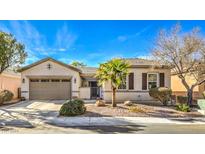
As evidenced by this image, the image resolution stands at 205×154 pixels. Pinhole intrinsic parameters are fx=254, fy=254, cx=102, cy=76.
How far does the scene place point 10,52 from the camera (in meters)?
19.4

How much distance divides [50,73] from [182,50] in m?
12.1

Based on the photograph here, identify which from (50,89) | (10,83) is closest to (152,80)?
(50,89)

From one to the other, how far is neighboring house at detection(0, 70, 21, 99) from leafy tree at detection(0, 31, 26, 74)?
13.5 feet

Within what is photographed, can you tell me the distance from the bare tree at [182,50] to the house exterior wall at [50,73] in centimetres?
866

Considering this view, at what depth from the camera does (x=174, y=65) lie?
59.4ft

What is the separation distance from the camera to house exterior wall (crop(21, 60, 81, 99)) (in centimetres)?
2336

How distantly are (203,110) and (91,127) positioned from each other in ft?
27.1

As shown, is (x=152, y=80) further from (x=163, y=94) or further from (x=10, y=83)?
(x=10, y=83)

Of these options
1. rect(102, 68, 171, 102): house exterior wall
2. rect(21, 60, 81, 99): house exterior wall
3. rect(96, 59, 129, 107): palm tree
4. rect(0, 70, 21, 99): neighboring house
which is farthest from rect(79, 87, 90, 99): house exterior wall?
rect(0, 70, 21, 99): neighboring house

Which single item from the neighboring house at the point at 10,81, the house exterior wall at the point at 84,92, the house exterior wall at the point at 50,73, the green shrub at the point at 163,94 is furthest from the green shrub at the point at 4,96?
the green shrub at the point at 163,94

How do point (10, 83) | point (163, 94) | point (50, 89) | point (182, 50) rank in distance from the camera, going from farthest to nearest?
point (10, 83)
point (50, 89)
point (163, 94)
point (182, 50)

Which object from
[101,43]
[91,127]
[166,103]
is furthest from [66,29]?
[166,103]
